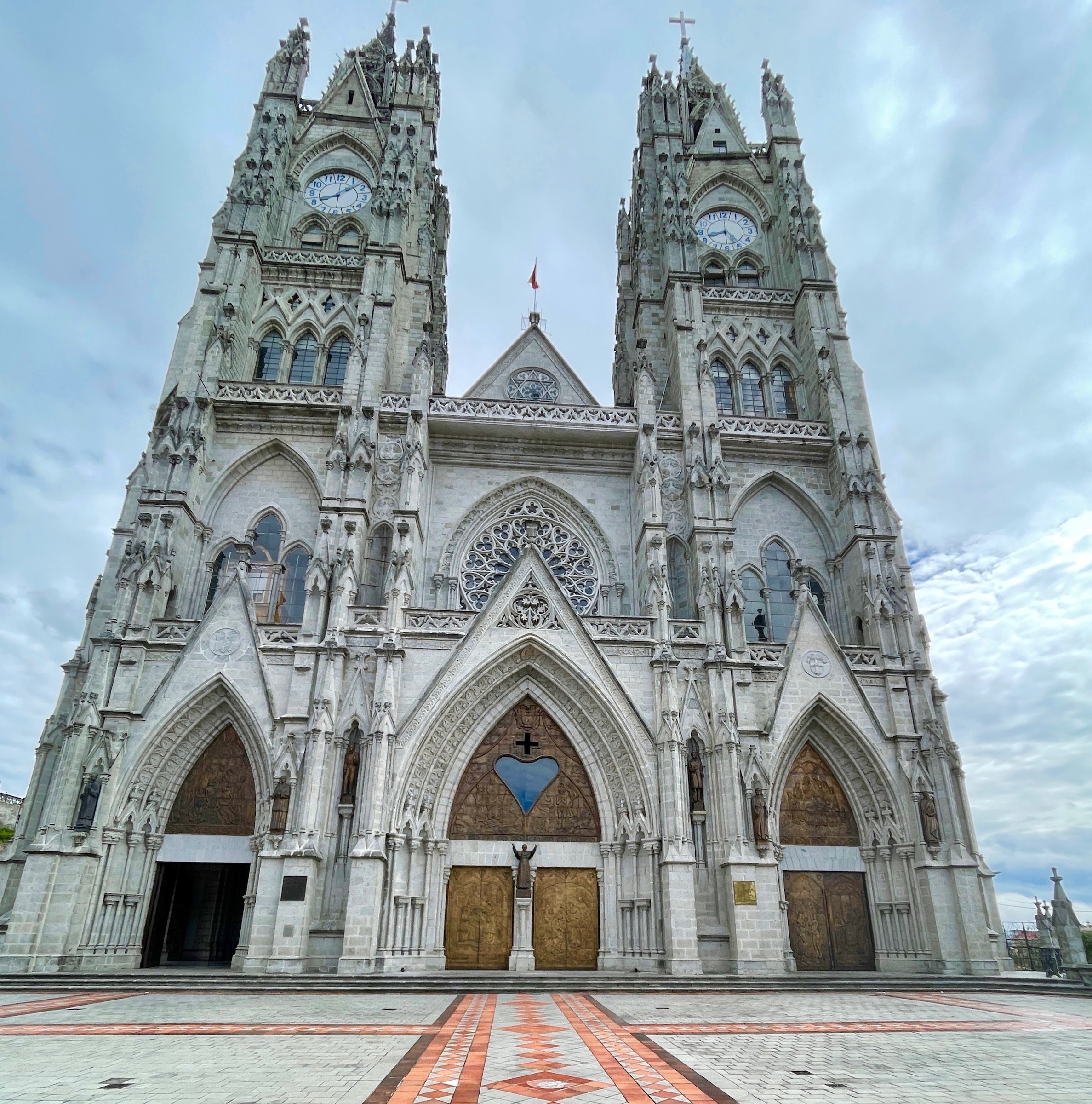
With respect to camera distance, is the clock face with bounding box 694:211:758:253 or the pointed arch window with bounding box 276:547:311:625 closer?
the pointed arch window with bounding box 276:547:311:625

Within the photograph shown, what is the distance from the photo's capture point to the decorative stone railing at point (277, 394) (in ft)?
74.8

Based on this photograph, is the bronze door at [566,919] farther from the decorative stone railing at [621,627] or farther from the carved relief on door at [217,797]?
the carved relief on door at [217,797]

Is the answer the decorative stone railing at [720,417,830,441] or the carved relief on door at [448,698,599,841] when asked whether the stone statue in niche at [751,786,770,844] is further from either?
the decorative stone railing at [720,417,830,441]

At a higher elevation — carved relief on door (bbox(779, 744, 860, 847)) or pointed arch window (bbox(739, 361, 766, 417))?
pointed arch window (bbox(739, 361, 766, 417))

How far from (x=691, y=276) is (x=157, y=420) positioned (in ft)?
59.8

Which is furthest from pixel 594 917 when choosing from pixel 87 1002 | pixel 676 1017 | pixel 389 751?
pixel 87 1002

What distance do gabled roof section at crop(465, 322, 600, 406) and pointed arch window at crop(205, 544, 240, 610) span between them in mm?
9651

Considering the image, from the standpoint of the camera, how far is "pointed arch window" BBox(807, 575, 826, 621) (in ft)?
74.4

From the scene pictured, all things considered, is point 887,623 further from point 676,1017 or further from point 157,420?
point 157,420

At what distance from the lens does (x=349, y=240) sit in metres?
28.6

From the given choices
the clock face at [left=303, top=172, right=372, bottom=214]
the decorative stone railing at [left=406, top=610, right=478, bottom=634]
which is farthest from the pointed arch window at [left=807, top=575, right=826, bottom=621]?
the clock face at [left=303, top=172, right=372, bottom=214]

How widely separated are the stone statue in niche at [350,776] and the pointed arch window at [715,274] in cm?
2181

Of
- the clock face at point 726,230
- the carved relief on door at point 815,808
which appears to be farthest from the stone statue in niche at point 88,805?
the clock face at point 726,230

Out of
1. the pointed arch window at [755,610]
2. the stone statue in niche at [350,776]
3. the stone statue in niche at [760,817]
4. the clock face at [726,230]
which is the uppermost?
the clock face at [726,230]
